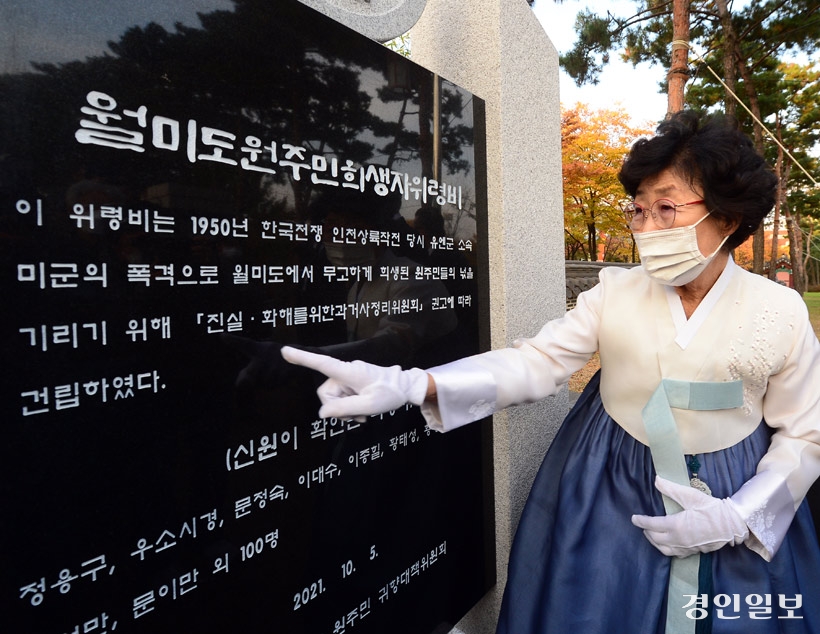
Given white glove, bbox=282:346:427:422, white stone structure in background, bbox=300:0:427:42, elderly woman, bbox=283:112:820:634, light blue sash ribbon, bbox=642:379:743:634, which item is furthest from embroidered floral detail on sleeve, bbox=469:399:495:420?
white stone structure in background, bbox=300:0:427:42

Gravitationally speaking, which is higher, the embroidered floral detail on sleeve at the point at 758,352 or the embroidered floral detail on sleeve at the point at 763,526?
the embroidered floral detail on sleeve at the point at 758,352

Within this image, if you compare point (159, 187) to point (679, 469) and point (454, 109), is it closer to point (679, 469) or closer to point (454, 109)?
point (454, 109)

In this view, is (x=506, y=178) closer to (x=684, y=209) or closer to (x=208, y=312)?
(x=684, y=209)

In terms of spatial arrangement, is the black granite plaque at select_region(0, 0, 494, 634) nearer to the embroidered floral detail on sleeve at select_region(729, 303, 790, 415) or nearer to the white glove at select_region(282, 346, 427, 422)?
the white glove at select_region(282, 346, 427, 422)

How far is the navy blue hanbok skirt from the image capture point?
1.63 m

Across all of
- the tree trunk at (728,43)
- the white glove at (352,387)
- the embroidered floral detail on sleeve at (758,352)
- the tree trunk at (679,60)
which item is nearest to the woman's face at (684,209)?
the embroidered floral detail on sleeve at (758,352)

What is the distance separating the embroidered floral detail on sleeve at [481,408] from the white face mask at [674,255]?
68 centimetres

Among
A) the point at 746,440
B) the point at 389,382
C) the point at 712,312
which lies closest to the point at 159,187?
the point at 389,382

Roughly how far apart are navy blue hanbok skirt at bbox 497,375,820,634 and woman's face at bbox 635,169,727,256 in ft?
2.17

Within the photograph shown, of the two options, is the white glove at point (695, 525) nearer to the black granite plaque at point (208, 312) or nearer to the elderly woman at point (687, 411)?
the elderly woman at point (687, 411)

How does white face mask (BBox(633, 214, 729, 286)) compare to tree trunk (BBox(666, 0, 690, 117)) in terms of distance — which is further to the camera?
tree trunk (BBox(666, 0, 690, 117))

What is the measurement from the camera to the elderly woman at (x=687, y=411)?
5.27 ft

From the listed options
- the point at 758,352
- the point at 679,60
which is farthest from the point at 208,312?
the point at 679,60

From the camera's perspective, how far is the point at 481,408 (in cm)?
154
